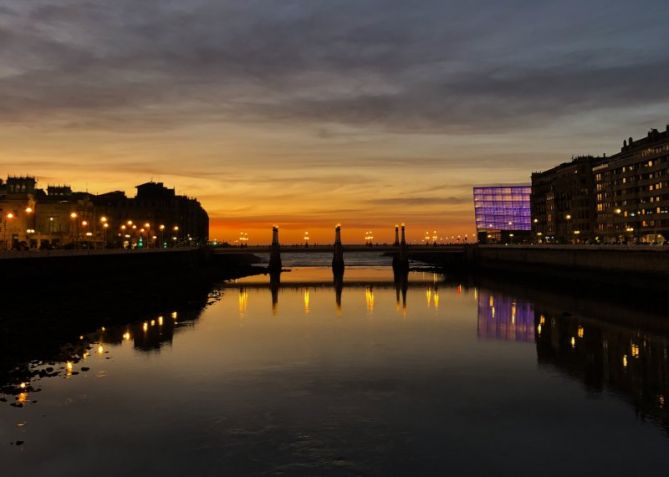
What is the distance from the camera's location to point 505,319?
2702 inches

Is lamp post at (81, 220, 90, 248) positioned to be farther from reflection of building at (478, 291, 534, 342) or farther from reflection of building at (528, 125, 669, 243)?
reflection of building at (528, 125, 669, 243)

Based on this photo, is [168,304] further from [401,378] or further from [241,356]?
[401,378]

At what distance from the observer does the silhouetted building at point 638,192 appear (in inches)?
6294

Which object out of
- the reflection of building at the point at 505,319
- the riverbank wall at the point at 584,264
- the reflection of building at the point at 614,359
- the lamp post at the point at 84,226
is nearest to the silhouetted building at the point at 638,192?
the riverbank wall at the point at 584,264

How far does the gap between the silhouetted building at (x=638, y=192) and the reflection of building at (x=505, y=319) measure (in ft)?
289

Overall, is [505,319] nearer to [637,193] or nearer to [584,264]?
[584,264]

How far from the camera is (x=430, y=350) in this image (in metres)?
48.7

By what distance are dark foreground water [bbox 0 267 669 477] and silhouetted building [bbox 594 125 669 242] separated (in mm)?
114387

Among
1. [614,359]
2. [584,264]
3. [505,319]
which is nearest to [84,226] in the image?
[584,264]

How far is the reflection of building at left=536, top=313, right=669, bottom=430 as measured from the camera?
33.6 m

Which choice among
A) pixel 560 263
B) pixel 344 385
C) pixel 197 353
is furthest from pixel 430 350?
pixel 560 263

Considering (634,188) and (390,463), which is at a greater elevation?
(634,188)

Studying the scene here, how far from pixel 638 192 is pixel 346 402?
532 ft

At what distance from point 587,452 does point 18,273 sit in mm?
65557
